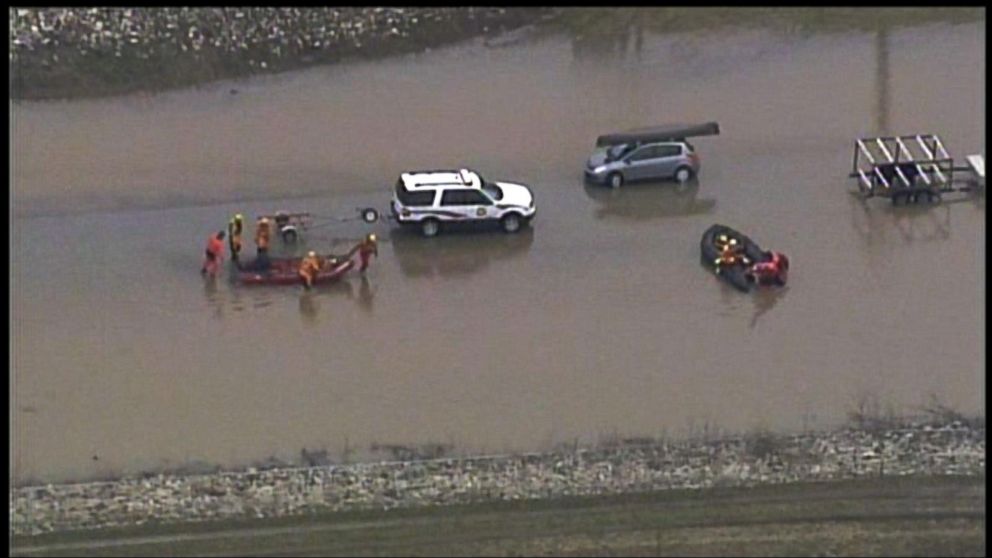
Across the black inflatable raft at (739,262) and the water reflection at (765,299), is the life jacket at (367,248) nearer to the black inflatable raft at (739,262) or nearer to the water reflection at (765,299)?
the black inflatable raft at (739,262)

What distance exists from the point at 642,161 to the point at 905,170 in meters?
5.08

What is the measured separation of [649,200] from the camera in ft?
111

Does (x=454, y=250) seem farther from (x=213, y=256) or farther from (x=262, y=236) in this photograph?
(x=213, y=256)

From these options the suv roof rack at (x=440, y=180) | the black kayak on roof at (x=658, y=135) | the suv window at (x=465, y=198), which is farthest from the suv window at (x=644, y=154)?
the suv window at (x=465, y=198)

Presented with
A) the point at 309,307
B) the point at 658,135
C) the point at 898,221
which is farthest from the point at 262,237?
the point at 898,221

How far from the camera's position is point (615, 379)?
26250 mm

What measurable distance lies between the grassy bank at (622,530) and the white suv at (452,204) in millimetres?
10256

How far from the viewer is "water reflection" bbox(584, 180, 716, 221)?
1310 inches

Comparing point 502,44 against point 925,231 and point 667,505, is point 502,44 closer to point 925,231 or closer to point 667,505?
point 925,231

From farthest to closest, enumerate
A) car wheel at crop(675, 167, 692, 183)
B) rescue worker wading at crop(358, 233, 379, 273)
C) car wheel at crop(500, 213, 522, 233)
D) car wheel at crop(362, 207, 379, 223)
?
car wheel at crop(675, 167, 692, 183) → car wheel at crop(362, 207, 379, 223) → car wheel at crop(500, 213, 522, 233) → rescue worker wading at crop(358, 233, 379, 273)

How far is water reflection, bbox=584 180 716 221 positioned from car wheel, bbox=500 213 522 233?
6.04 ft

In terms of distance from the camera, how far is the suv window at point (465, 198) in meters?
31.8

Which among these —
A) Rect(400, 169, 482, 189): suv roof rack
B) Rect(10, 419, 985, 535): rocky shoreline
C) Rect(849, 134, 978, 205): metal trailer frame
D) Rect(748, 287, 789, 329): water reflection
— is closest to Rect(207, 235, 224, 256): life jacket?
Rect(400, 169, 482, 189): suv roof rack

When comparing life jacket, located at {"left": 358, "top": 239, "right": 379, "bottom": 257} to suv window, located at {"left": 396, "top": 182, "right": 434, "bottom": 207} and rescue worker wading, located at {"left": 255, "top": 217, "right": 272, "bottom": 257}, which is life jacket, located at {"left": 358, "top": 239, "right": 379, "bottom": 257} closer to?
suv window, located at {"left": 396, "top": 182, "right": 434, "bottom": 207}
